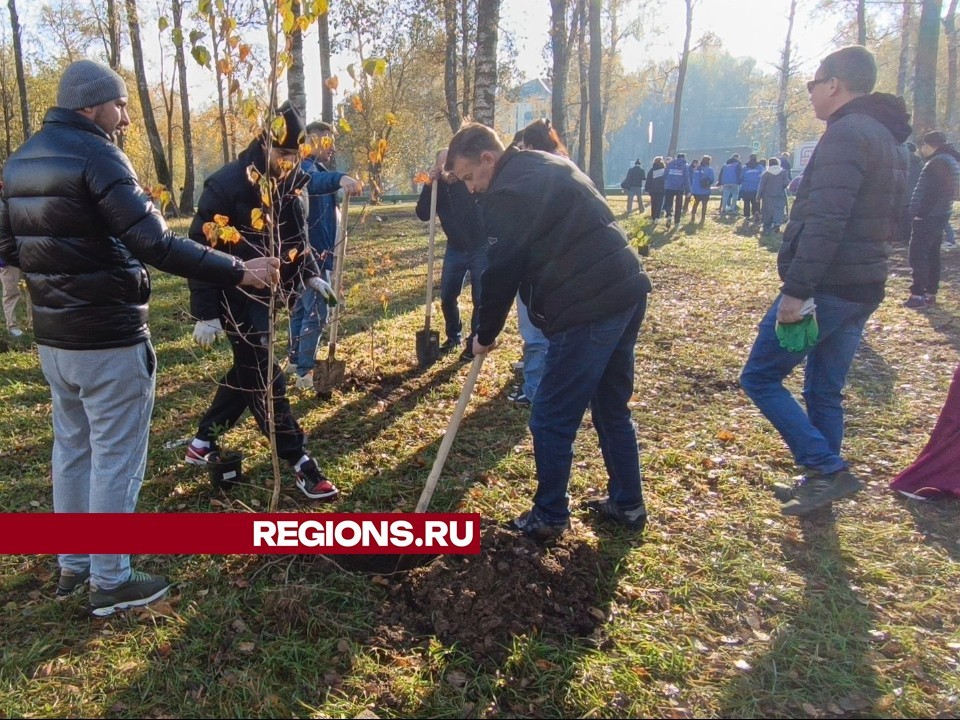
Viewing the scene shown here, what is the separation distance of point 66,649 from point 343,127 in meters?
2.34

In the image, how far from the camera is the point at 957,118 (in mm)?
30156

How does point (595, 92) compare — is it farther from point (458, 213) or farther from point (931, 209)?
point (458, 213)

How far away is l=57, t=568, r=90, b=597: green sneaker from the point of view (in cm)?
278

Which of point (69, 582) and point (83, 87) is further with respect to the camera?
point (69, 582)

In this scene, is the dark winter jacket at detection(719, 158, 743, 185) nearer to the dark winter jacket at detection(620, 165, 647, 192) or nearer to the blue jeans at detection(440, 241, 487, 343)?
the dark winter jacket at detection(620, 165, 647, 192)

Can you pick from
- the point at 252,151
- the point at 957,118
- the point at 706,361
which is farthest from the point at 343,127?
the point at 957,118

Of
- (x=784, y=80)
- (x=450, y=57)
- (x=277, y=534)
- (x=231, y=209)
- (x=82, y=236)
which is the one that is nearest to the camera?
(x=82, y=236)

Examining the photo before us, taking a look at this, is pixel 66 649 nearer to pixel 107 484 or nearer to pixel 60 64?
pixel 107 484

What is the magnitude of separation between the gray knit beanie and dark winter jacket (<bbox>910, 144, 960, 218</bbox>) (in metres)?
8.36

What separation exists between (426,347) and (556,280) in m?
3.18

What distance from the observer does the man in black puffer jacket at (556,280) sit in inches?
109

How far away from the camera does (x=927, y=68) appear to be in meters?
11.6

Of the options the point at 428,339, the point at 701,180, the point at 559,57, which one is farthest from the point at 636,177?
the point at 428,339

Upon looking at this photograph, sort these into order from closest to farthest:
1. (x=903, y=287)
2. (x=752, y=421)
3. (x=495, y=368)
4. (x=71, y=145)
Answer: (x=71, y=145) → (x=752, y=421) → (x=495, y=368) → (x=903, y=287)
